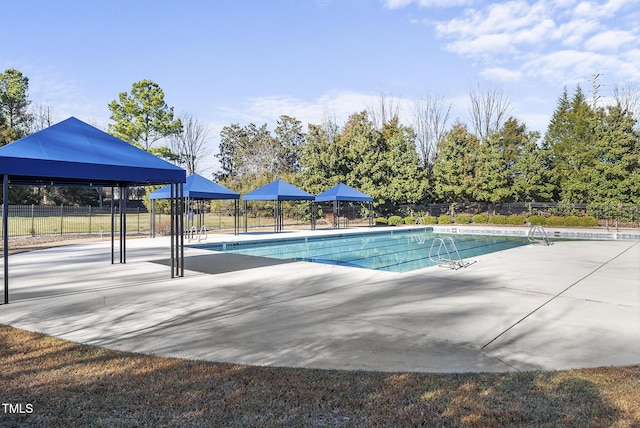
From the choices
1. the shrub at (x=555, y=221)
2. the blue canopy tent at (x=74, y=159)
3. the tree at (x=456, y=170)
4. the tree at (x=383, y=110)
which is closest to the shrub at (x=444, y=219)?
the tree at (x=456, y=170)

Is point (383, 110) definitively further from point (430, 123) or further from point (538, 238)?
point (538, 238)

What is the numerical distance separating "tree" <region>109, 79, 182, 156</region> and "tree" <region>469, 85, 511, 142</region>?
31.2 meters

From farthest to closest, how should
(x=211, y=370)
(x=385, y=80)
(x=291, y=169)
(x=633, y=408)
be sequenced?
(x=291, y=169), (x=385, y=80), (x=211, y=370), (x=633, y=408)

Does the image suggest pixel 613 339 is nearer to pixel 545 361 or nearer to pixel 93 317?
pixel 545 361

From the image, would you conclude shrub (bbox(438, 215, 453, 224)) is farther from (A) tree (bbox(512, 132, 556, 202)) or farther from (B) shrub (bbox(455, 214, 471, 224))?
(A) tree (bbox(512, 132, 556, 202))

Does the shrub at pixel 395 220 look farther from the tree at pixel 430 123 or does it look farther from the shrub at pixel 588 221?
the tree at pixel 430 123

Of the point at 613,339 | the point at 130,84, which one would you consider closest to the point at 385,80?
the point at 130,84

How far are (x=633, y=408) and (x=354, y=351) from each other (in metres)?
2.31

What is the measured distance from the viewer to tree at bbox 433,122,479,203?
3216 cm

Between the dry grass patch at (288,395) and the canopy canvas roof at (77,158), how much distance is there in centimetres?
360

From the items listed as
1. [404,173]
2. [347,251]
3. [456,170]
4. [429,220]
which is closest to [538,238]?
[347,251]

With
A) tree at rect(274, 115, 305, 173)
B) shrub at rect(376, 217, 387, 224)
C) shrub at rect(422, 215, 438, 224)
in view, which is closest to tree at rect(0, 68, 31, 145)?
tree at rect(274, 115, 305, 173)

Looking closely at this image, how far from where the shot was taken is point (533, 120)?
1570 inches

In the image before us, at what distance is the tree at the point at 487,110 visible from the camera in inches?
1681
